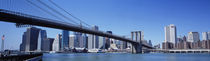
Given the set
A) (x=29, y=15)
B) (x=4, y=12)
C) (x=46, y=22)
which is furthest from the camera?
(x=46, y=22)

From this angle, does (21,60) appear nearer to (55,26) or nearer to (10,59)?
(10,59)

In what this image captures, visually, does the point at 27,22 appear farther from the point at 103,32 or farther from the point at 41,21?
the point at 103,32

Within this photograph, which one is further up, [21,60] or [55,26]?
[55,26]

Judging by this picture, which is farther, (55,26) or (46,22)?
(55,26)

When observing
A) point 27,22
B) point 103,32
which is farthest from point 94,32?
point 27,22

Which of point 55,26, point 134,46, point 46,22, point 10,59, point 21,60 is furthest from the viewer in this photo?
point 134,46

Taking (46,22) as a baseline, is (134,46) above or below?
below

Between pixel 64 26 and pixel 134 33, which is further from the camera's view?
pixel 134 33

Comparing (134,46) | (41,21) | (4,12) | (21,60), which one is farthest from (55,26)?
(134,46)

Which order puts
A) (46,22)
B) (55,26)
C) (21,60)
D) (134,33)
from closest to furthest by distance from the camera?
(21,60)
(46,22)
(55,26)
(134,33)
